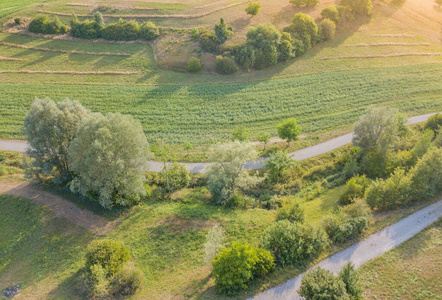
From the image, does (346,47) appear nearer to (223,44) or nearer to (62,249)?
(223,44)

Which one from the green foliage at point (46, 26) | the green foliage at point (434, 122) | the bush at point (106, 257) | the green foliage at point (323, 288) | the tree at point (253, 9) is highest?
the tree at point (253, 9)

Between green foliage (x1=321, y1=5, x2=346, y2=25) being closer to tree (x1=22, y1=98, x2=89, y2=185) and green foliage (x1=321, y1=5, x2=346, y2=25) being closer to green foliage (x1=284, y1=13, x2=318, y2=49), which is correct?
green foliage (x1=284, y1=13, x2=318, y2=49)

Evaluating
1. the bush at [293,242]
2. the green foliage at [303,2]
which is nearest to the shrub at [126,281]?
the bush at [293,242]

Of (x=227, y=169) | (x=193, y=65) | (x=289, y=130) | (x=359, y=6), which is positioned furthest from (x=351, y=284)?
(x=359, y=6)

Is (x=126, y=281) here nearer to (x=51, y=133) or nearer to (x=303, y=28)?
(x=51, y=133)

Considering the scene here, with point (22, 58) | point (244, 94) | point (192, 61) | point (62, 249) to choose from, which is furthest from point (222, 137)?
point (22, 58)

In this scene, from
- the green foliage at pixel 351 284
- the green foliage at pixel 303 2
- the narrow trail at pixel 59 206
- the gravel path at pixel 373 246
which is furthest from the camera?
the green foliage at pixel 303 2

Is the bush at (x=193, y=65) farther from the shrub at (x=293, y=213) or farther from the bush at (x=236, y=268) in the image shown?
the bush at (x=236, y=268)
